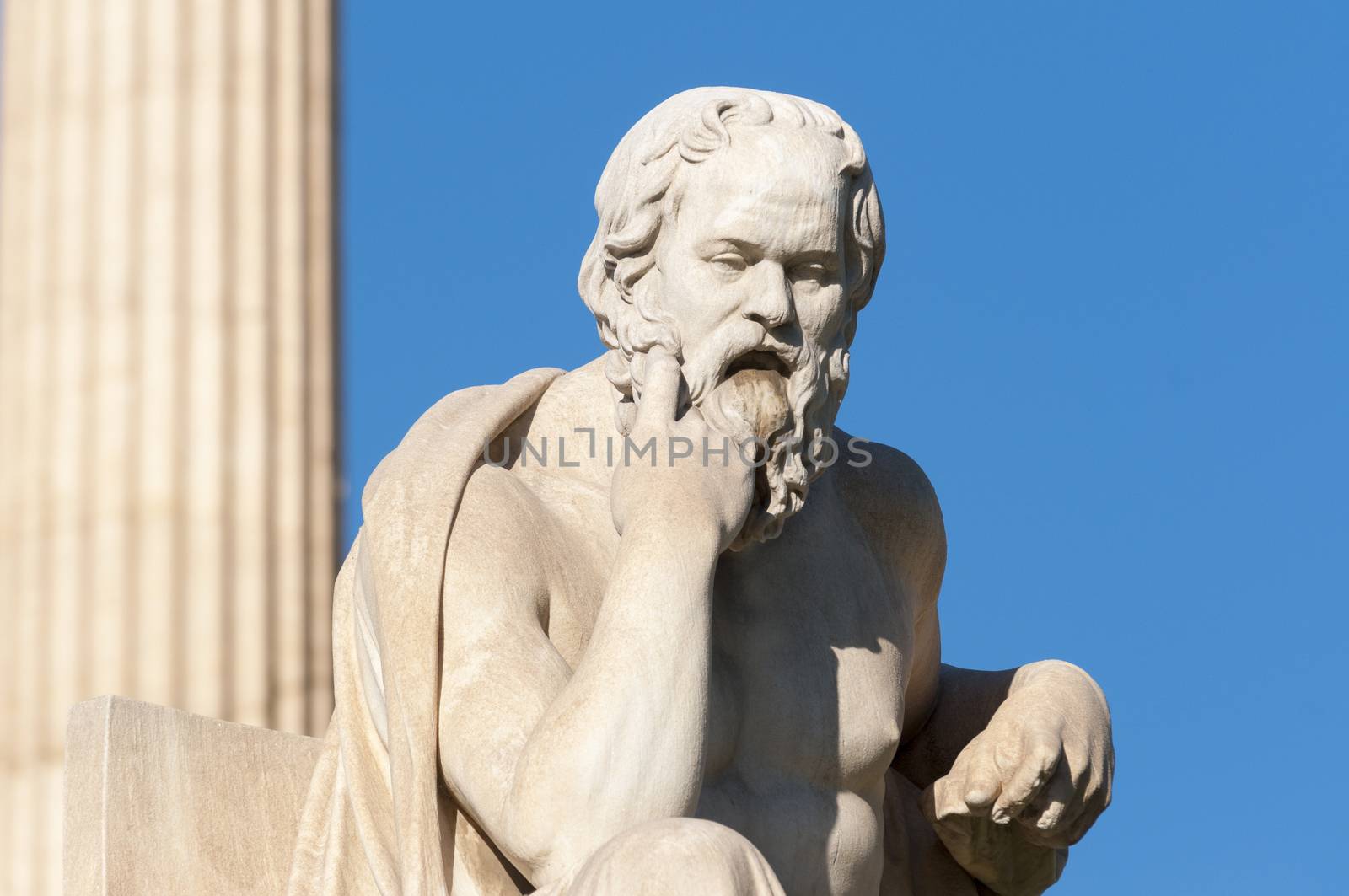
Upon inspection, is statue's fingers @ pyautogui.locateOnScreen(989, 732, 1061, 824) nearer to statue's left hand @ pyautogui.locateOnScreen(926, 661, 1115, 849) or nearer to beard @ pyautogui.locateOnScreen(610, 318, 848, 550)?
statue's left hand @ pyautogui.locateOnScreen(926, 661, 1115, 849)

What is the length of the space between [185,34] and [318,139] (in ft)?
2.36

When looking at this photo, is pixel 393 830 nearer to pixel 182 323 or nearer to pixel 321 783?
pixel 321 783

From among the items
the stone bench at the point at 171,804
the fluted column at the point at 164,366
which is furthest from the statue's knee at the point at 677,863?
the fluted column at the point at 164,366

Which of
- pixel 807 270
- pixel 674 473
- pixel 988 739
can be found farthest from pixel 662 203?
pixel 988 739

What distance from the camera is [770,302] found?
4.94 metres

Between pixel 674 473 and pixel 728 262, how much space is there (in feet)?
1.56

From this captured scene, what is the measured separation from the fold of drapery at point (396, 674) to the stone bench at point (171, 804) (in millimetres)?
266

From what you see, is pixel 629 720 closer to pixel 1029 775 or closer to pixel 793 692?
pixel 793 692

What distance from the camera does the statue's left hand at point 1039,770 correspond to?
17.0 ft

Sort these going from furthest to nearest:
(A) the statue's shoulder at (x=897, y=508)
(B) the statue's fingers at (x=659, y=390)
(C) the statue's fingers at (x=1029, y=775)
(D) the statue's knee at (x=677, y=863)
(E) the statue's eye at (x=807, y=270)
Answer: (A) the statue's shoulder at (x=897, y=508) → (C) the statue's fingers at (x=1029, y=775) → (E) the statue's eye at (x=807, y=270) → (B) the statue's fingers at (x=659, y=390) → (D) the statue's knee at (x=677, y=863)

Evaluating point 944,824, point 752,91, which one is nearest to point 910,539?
point 944,824

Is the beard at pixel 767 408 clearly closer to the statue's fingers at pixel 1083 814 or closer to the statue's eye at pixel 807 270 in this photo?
the statue's eye at pixel 807 270

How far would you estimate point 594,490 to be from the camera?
533cm

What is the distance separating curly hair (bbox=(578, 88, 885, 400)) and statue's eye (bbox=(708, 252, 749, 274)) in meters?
0.14
